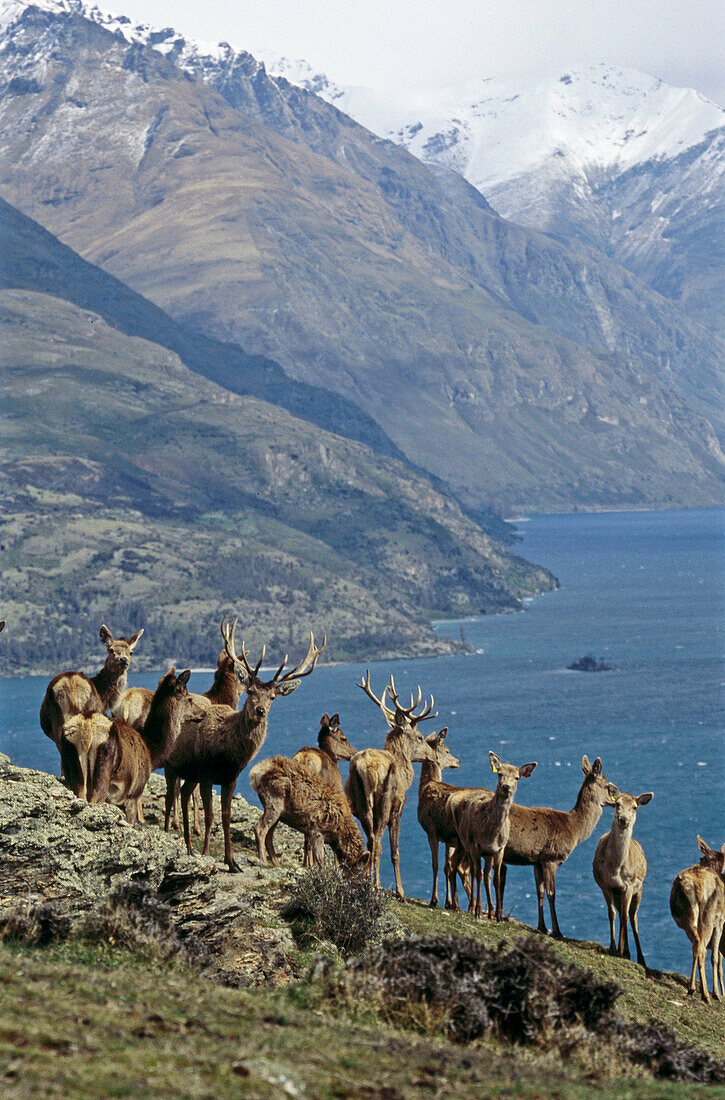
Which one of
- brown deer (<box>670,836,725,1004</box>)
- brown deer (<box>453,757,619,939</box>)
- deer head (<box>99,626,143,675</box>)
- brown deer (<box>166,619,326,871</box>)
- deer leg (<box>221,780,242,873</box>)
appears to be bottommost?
brown deer (<box>670,836,725,1004</box>)

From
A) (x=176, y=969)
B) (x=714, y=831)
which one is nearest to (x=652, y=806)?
(x=714, y=831)

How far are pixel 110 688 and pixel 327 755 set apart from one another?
15.4 feet

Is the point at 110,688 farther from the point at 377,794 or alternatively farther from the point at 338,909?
the point at 338,909

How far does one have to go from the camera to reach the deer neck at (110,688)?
26578 mm

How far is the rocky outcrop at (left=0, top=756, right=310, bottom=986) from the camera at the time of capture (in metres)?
18.2

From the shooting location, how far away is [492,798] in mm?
26266

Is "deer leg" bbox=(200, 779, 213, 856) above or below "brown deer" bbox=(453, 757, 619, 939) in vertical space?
above

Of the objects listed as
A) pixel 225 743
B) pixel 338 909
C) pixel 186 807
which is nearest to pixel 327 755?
pixel 225 743

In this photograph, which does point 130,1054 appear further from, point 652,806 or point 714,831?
point 652,806

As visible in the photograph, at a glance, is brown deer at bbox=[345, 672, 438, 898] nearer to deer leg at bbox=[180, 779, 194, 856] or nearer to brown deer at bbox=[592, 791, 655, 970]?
deer leg at bbox=[180, 779, 194, 856]

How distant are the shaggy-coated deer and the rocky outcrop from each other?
5.35 feet

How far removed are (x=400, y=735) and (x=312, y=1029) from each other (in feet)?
49.7

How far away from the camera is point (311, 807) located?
24.1 metres

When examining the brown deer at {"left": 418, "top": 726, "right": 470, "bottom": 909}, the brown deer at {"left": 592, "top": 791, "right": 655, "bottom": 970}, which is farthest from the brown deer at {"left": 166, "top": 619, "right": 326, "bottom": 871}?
the brown deer at {"left": 592, "top": 791, "right": 655, "bottom": 970}
